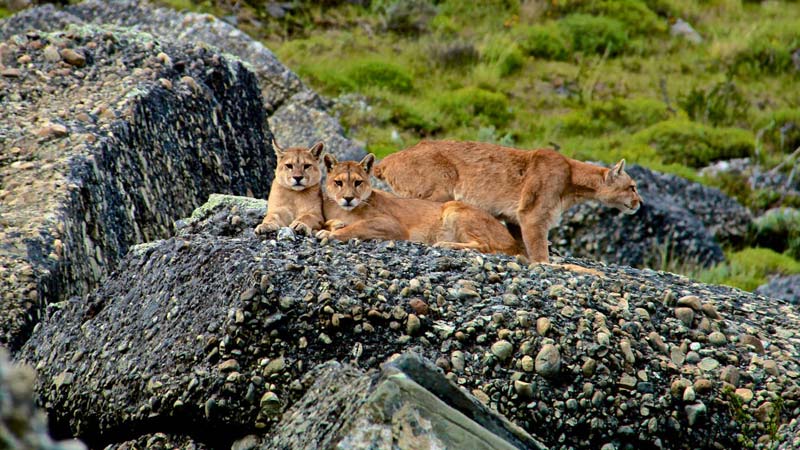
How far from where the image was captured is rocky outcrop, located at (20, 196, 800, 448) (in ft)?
20.5

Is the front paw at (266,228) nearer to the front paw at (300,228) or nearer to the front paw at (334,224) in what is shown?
the front paw at (300,228)

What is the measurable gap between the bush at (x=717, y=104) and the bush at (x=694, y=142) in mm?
512

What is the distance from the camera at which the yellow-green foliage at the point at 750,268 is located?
49.1ft

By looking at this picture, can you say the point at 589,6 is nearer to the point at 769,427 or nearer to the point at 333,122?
the point at 333,122

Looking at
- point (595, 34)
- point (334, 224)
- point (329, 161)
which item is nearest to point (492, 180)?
point (329, 161)

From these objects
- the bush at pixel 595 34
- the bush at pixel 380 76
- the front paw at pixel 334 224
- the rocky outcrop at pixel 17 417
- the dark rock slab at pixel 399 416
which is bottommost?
the bush at pixel 595 34

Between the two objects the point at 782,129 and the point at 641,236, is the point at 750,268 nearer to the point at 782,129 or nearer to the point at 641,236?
the point at 641,236

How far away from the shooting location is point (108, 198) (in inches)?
368

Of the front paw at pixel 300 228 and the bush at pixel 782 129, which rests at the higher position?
the front paw at pixel 300 228

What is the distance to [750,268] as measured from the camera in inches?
635

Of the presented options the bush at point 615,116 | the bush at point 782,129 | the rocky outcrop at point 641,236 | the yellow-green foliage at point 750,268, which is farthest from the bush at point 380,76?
the bush at point 782,129

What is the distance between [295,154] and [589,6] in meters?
17.7

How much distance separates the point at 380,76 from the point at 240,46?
3.46 meters

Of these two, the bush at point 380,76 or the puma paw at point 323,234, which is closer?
the puma paw at point 323,234
